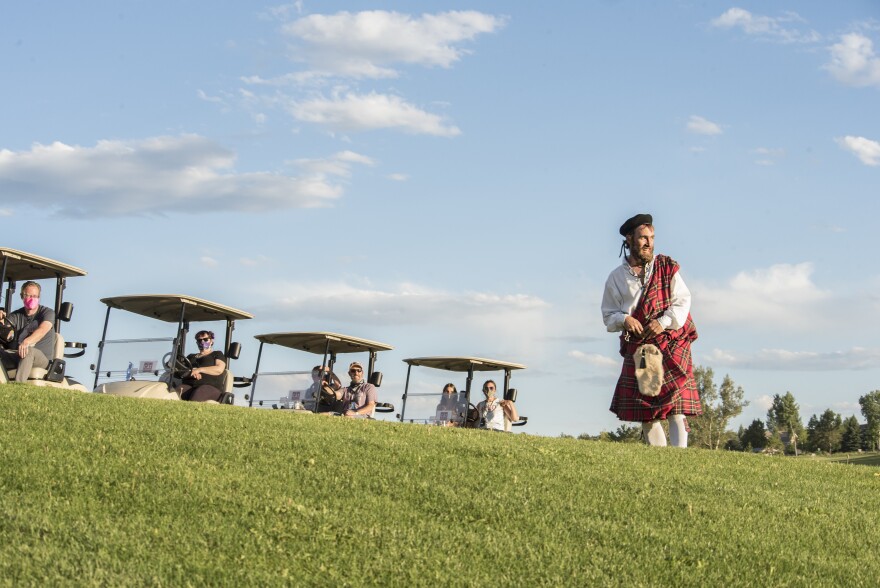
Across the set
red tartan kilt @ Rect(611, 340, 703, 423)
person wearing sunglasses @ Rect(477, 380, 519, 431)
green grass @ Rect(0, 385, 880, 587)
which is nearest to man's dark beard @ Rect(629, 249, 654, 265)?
red tartan kilt @ Rect(611, 340, 703, 423)

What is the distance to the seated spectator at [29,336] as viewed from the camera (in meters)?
14.1

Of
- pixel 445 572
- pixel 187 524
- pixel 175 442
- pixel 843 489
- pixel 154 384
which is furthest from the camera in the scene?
pixel 154 384

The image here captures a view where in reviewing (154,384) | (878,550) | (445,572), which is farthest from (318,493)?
(154,384)

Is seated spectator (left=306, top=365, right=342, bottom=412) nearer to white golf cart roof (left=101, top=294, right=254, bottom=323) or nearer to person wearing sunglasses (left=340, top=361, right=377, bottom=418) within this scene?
person wearing sunglasses (left=340, top=361, right=377, bottom=418)

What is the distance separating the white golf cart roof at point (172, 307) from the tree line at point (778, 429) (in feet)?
188

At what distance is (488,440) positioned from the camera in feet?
33.9

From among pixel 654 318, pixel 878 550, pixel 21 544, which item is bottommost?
pixel 21 544

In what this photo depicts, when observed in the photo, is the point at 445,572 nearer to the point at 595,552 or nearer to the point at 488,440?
the point at 595,552

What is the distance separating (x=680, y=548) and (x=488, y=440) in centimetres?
344

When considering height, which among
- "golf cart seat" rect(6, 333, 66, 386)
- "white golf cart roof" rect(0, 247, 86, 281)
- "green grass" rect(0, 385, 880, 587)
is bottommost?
"green grass" rect(0, 385, 880, 587)

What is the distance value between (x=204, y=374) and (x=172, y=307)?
177 cm

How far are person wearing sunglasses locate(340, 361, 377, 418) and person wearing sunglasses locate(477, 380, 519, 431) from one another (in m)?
3.15

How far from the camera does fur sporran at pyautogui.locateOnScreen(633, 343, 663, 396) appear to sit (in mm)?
10312

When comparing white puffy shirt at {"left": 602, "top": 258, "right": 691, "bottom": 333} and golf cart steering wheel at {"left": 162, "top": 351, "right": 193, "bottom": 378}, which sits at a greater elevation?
white puffy shirt at {"left": 602, "top": 258, "right": 691, "bottom": 333}
